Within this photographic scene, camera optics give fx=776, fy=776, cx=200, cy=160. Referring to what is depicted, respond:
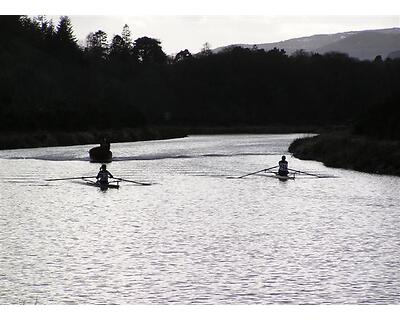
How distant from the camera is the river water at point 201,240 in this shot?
78.5 ft

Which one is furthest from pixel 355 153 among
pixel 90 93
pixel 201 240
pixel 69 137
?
pixel 90 93

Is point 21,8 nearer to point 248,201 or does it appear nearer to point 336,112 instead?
point 248,201

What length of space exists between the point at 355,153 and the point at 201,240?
35406 mm

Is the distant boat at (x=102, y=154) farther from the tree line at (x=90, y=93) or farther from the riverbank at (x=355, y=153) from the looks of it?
the tree line at (x=90, y=93)

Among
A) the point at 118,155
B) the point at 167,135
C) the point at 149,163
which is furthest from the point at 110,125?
the point at 149,163

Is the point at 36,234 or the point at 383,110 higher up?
the point at 383,110

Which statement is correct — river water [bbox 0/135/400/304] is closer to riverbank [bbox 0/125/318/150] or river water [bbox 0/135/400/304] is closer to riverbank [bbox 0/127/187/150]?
riverbank [bbox 0/127/187/150]

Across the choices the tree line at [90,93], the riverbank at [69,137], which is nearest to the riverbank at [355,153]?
the tree line at [90,93]

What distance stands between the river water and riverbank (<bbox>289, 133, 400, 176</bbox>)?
156cm

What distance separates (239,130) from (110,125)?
51.2 metres

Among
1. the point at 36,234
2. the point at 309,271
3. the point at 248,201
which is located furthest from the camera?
the point at 248,201

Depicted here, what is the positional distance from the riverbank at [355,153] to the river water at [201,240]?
5.13 feet

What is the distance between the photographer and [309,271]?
87.9 feet

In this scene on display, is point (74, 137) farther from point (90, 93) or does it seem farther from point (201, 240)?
point (201, 240)
